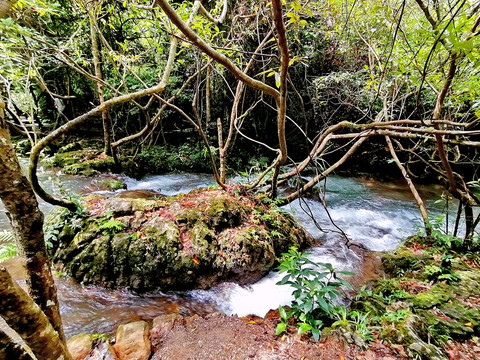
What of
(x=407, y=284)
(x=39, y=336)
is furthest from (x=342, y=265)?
(x=39, y=336)

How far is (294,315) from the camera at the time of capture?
2689 millimetres

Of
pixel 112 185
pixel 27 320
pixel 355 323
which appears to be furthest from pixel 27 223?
pixel 112 185

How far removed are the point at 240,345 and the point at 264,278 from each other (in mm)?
1591

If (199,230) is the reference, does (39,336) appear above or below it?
above

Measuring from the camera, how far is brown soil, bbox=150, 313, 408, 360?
2.10 m

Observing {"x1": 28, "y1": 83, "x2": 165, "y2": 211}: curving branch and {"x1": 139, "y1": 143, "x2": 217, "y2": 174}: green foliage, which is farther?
{"x1": 139, "y1": 143, "x2": 217, "y2": 174}: green foliage

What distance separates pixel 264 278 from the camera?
384 cm

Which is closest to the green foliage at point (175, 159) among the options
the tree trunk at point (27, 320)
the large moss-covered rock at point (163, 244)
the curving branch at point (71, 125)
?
the large moss-covered rock at point (163, 244)

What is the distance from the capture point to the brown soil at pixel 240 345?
2096 millimetres

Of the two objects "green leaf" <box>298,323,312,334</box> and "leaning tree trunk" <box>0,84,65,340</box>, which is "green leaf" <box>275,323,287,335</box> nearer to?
"green leaf" <box>298,323,312,334</box>

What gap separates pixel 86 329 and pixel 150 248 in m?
1.20

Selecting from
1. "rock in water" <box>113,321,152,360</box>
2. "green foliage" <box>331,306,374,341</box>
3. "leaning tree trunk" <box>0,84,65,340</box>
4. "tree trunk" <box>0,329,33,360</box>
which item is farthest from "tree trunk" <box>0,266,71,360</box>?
"green foliage" <box>331,306,374,341</box>

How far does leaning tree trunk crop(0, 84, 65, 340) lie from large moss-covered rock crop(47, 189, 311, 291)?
205 centimetres

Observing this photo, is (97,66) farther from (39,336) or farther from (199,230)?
(39,336)
